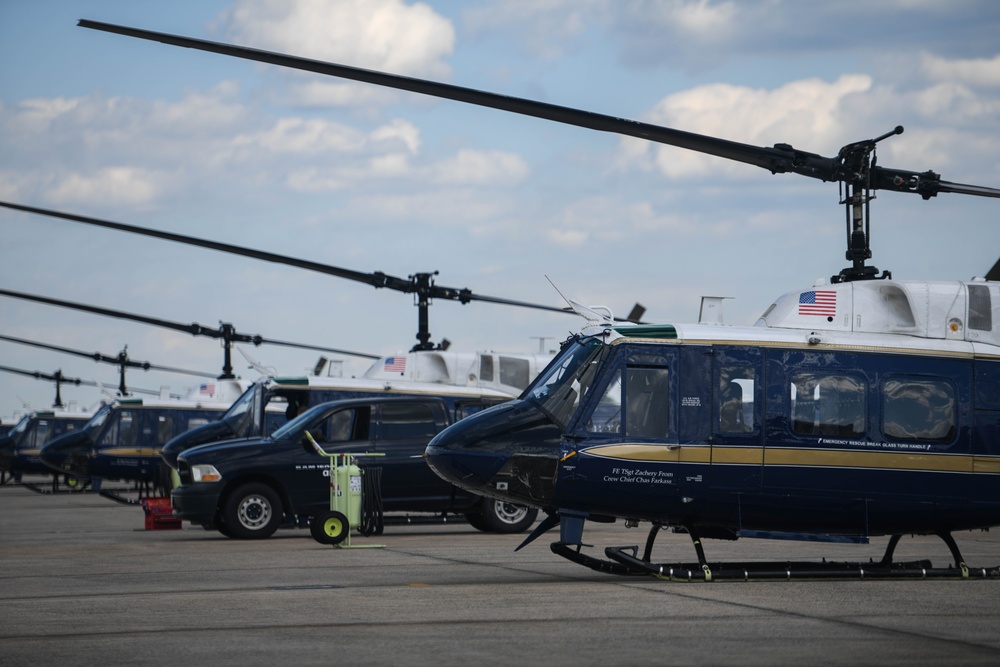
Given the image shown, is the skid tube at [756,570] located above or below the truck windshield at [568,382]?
below

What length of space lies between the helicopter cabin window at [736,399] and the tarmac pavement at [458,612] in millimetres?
1483

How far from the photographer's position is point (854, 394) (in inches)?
496

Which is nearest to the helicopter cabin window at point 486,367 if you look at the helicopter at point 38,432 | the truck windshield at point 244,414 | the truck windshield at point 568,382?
the truck windshield at point 244,414

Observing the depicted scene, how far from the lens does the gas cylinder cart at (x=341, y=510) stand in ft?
57.1

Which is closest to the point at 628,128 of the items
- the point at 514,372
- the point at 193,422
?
the point at 514,372

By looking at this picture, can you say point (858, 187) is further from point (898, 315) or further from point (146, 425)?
point (146, 425)

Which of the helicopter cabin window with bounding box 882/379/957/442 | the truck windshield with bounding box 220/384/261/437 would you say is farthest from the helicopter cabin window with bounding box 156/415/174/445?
the helicopter cabin window with bounding box 882/379/957/442

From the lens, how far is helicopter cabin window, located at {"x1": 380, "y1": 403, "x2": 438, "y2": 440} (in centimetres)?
1997

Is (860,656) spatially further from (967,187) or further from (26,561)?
(26,561)

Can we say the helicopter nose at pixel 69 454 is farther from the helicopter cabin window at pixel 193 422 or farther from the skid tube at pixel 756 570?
the skid tube at pixel 756 570

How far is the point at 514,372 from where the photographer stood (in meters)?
26.5

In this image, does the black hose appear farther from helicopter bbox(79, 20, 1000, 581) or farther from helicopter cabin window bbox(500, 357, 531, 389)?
helicopter cabin window bbox(500, 357, 531, 389)

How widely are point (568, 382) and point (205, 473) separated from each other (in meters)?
8.42

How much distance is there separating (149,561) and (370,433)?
16.5 ft
